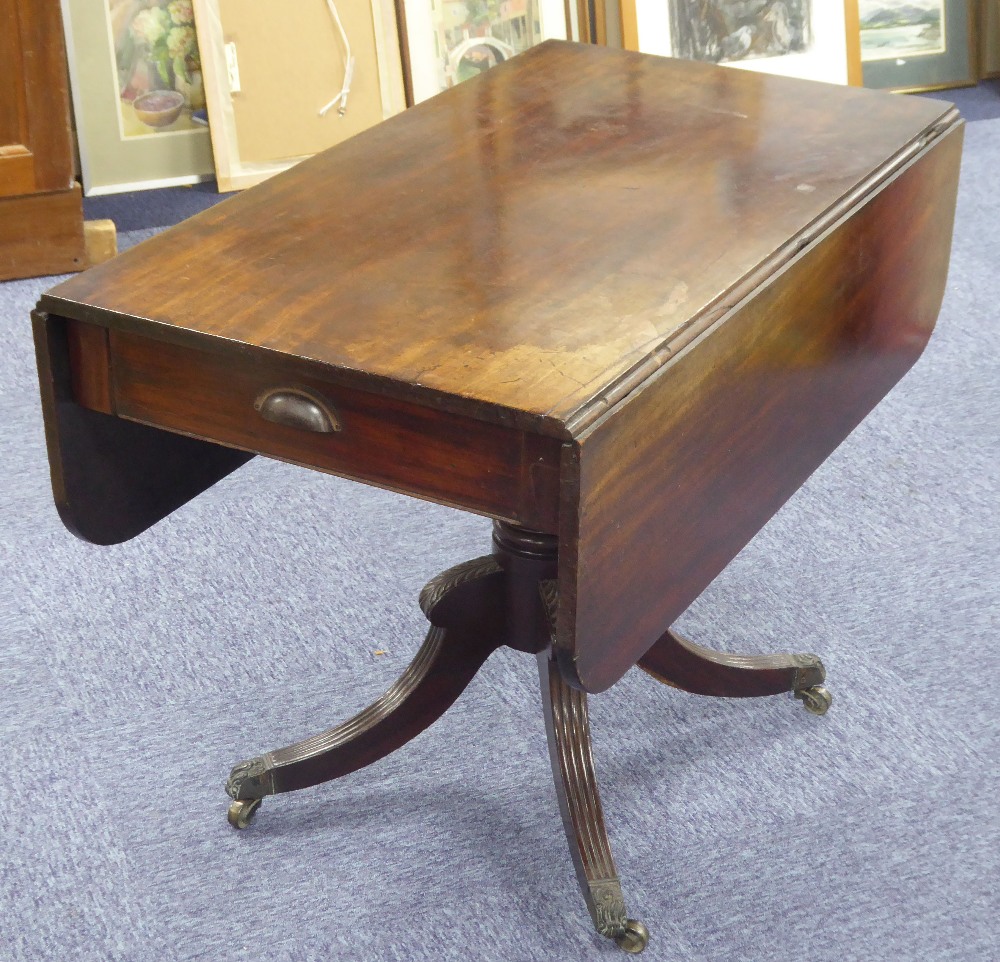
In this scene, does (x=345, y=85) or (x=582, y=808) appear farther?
(x=345, y=85)

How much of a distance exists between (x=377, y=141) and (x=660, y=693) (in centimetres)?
80

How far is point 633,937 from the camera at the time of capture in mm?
1623

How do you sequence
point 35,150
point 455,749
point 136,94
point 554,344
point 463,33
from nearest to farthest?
1. point 554,344
2. point 455,749
3. point 35,150
4. point 136,94
5. point 463,33

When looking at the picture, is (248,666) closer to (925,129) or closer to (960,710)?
Result: (960,710)

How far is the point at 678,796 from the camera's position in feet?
6.06

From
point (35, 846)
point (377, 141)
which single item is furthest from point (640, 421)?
point (35, 846)

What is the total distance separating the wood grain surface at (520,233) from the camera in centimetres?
129

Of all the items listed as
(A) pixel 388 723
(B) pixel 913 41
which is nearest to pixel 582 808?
(A) pixel 388 723

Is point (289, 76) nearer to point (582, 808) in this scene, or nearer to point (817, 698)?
point (817, 698)

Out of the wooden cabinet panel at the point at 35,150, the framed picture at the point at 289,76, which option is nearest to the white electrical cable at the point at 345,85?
the framed picture at the point at 289,76

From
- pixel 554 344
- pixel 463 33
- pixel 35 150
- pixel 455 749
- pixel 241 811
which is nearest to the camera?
pixel 554 344

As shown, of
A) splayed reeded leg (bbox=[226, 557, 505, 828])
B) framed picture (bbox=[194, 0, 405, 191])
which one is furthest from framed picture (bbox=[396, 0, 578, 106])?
splayed reeded leg (bbox=[226, 557, 505, 828])

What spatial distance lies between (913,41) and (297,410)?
294 cm

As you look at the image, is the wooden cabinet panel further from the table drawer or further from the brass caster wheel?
the brass caster wheel
